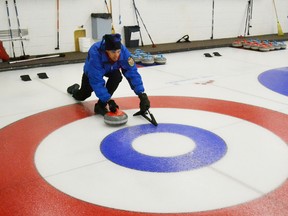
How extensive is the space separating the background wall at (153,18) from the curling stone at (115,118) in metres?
4.31

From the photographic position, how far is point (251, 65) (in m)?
6.45

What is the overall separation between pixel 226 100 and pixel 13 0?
15.1 ft

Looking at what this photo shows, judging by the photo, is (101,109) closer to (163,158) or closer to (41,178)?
(163,158)

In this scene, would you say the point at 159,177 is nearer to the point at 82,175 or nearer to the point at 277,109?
the point at 82,175

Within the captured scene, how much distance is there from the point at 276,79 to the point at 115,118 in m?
3.06

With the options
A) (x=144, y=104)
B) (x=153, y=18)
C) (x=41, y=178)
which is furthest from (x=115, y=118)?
(x=153, y=18)

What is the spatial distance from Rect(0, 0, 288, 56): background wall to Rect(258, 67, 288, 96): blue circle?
3532mm

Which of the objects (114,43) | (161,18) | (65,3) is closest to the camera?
(114,43)

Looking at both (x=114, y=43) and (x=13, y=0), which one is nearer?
(x=114, y=43)

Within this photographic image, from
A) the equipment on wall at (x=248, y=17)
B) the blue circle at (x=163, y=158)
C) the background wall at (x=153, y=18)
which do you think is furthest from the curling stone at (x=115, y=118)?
the equipment on wall at (x=248, y=17)

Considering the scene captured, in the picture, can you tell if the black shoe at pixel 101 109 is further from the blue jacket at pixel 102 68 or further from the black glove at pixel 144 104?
the black glove at pixel 144 104

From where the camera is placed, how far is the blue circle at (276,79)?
15.5 ft

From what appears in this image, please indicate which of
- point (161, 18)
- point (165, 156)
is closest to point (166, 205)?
point (165, 156)

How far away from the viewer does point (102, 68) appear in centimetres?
345
